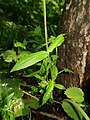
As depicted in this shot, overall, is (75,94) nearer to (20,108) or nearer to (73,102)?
(73,102)

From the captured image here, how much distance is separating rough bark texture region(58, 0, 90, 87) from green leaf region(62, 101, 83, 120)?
190 millimetres

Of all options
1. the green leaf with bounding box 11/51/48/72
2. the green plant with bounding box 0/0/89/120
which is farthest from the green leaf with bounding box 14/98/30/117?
the green leaf with bounding box 11/51/48/72

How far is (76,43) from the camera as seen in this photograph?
5.32 ft

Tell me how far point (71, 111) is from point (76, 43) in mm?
359

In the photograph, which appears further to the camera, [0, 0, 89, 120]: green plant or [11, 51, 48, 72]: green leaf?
[0, 0, 89, 120]: green plant

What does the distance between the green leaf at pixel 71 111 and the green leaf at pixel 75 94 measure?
41 mm

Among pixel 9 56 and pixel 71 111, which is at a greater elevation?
pixel 9 56

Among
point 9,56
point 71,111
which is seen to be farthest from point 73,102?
point 9,56

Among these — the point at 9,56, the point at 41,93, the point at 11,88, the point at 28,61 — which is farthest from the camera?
the point at 9,56

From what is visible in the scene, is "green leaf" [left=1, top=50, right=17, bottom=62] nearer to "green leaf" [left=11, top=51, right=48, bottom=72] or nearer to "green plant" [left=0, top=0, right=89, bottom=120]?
"green plant" [left=0, top=0, right=89, bottom=120]

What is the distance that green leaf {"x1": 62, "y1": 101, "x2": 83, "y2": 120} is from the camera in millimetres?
1488

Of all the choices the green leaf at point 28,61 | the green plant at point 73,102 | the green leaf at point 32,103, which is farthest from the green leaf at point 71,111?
the green leaf at point 28,61

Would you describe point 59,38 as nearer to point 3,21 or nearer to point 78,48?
point 78,48

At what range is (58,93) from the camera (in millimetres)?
1745
